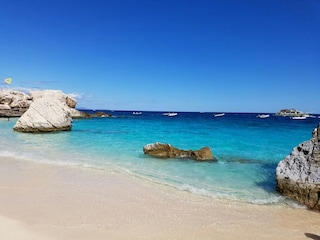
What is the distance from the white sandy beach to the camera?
604 cm

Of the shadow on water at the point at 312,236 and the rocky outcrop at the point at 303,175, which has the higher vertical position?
the rocky outcrop at the point at 303,175

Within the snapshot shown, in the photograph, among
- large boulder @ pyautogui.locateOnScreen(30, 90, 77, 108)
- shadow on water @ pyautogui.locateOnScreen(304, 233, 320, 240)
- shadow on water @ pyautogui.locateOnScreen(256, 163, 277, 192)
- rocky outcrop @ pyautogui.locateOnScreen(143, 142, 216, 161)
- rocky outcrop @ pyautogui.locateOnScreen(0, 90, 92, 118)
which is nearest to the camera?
shadow on water @ pyautogui.locateOnScreen(304, 233, 320, 240)

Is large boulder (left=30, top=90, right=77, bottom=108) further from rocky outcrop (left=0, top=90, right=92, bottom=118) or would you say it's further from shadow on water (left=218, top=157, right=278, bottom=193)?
shadow on water (left=218, top=157, right=278, bottom=193)

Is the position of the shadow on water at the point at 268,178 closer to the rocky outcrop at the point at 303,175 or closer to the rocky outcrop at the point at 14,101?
the rocky outcrop at the point at 303,175

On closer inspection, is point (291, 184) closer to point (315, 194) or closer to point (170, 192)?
point (315, 194)

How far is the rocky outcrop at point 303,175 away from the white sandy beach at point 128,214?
619 mm

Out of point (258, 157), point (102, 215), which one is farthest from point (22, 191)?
point (258, 157)

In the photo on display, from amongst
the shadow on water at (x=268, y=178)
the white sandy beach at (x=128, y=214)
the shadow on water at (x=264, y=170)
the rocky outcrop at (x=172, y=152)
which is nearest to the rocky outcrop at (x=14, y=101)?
the rocky outcrop at (x=172, y=152)

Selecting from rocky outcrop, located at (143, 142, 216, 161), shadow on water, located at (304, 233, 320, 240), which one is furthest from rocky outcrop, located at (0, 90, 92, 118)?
shadow on water, located at (304, 233, 320, 240)

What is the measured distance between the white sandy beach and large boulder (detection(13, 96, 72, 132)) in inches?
844

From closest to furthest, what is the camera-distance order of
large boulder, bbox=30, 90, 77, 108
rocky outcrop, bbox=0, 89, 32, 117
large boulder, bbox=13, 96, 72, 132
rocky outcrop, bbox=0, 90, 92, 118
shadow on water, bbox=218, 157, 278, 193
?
shadow on water, bbox=218, 157, 278, 193 < large boulder, bbox=13, 96, 72, 132 < large boulder, bbox=30, 90, 77, 108 < rocky outcrop, bbox=0, 90, 92, 118 < rocky outcrop, bbox=0, 89, 32, 117

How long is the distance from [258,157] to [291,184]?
846 centimetres

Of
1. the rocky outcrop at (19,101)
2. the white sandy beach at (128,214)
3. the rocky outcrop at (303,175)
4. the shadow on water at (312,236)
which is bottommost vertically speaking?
the shadow on water at (312,236)

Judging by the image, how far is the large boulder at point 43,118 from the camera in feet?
99.1
